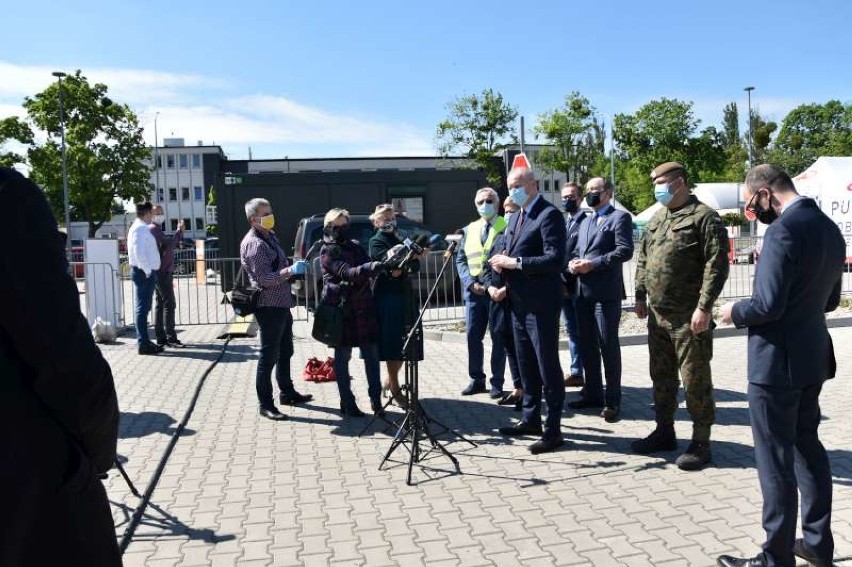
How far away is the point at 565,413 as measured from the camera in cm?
676

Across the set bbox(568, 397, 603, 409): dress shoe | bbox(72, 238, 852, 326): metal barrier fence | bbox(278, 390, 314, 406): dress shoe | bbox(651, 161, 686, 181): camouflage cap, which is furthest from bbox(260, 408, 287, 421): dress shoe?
bbox(72, 238, 852, 326): metal barrier fence

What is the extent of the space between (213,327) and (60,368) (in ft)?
39.0

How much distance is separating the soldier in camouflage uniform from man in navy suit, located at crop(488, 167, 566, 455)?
699 millimetres


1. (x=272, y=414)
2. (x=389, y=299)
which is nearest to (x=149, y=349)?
(x=272, y=414)

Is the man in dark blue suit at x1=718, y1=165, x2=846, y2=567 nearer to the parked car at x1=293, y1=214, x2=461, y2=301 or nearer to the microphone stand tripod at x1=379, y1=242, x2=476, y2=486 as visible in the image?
the microphone stand tripod at x1=379, y1=242, x2=476, y2=486

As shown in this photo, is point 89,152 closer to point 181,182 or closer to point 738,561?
point 738,561

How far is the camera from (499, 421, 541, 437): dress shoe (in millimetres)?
6062

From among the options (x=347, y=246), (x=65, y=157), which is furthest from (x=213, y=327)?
(x=65, y=157)

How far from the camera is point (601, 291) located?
21.5 ft

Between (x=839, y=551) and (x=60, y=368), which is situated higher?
(x=60, y=368)

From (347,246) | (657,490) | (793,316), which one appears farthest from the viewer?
(347,246)

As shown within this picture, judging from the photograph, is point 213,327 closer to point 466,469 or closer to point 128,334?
point 128,334

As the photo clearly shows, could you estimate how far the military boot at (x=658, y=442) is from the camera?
18.0 feet

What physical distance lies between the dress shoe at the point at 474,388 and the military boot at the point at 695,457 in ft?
9.46
